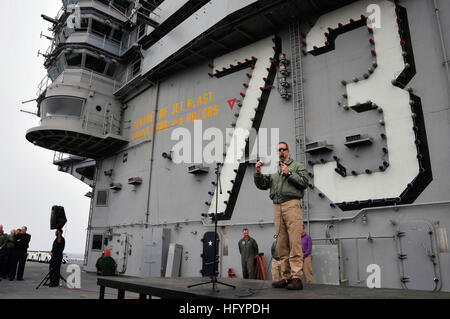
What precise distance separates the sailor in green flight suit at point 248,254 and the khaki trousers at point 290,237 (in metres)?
4.83

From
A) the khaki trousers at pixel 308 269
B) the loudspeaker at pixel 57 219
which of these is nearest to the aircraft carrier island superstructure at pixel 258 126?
the khaki trousers at pixel 308 269

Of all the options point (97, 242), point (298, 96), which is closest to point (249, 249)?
point (298, 96)

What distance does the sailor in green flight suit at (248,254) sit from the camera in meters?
8.49

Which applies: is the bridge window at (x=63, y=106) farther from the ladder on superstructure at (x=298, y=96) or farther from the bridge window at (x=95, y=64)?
the ladder on superstructure at (x=298, y=96)

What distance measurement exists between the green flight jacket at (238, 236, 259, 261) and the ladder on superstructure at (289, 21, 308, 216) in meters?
1.60

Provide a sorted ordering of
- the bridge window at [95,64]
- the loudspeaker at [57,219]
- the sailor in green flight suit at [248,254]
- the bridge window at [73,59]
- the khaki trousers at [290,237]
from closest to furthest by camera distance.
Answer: the khaki trousers at [290,237] < the sailor in green flight suit at [248,254] < the loudspeaker at [57,219] < the bridge window at [73,59] < the bridge window at [95,64]

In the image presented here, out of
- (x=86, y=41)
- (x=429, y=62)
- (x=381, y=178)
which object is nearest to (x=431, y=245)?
(x=381, y=178)

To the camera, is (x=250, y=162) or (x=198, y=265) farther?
(x=198, y=265)

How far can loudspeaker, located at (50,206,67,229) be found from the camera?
10.1 metres

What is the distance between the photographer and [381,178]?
7.35 meters

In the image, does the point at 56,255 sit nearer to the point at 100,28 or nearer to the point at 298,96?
the point at 298,96
